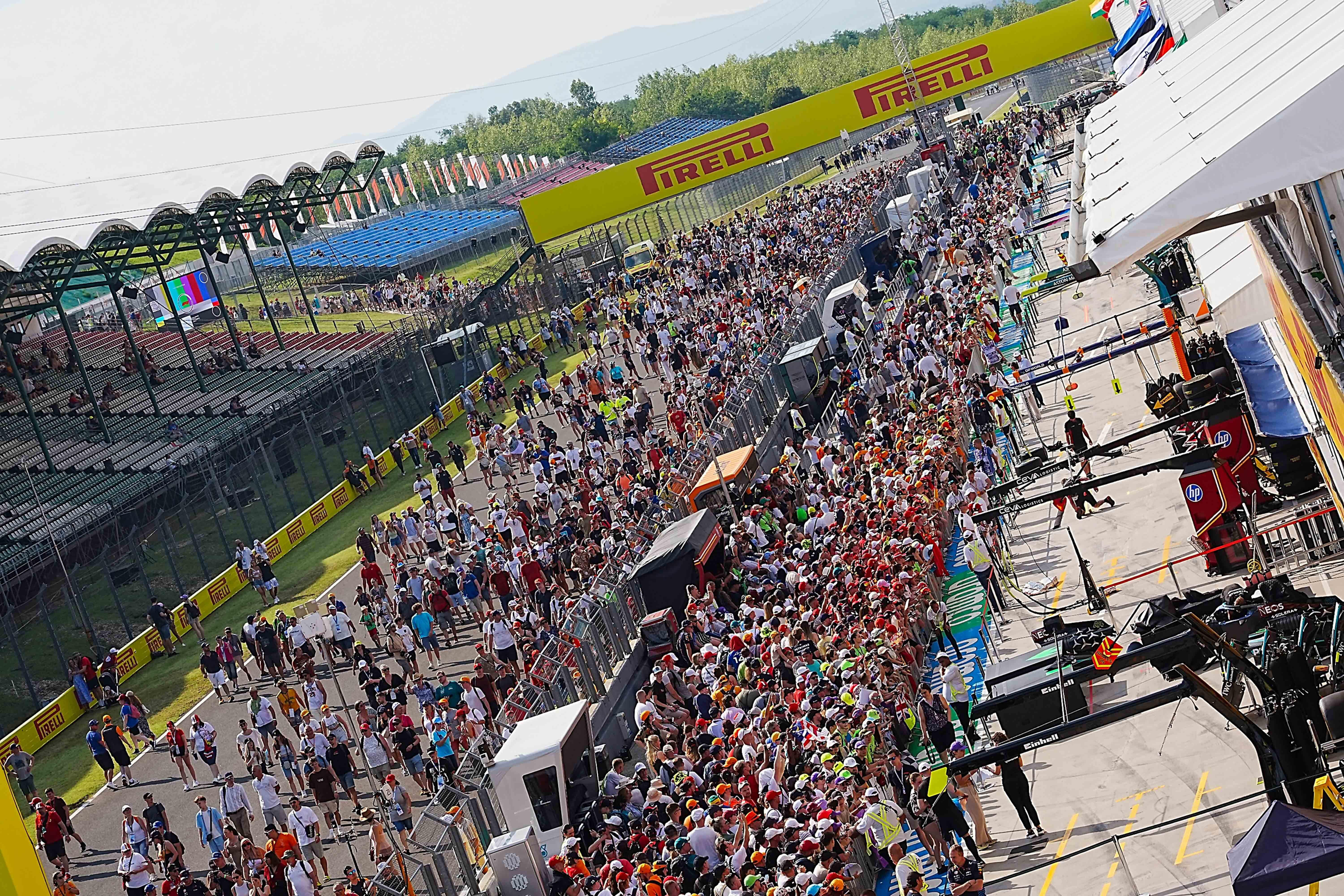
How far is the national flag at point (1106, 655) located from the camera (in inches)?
448

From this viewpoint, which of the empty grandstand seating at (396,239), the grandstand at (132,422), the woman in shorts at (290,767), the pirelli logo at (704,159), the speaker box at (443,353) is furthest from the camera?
the empty grandstand seating at (396,239)

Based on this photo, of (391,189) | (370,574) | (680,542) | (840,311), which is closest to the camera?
(680,542)

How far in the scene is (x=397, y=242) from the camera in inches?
3051

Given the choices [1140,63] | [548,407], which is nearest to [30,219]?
[548,407]

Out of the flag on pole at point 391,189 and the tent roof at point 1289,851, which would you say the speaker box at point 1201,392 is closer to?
the tent roof at point 1289,851

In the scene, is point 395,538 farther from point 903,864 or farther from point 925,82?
point 925,82

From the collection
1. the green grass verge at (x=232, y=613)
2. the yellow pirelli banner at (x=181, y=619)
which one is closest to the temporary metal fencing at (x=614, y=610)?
the green grass verge at (x=232, y=613)

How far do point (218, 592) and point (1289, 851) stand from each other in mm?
29189

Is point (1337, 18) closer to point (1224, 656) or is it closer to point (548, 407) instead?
point (1224, 656)

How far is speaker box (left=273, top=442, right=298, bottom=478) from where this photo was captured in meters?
40.1

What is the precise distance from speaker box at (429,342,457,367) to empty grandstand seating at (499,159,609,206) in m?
36.2

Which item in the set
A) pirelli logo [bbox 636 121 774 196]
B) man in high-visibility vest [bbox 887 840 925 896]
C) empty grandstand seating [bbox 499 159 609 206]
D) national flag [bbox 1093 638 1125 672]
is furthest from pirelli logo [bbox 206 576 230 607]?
empty grandstand seating [bbox 499 159 609 206]

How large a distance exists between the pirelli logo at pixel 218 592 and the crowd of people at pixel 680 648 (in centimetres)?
86

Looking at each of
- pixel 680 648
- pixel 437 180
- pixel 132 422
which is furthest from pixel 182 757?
pixel 437 180
